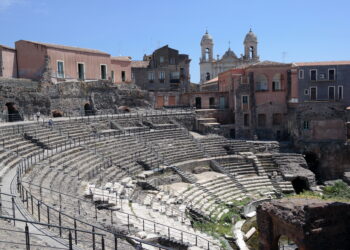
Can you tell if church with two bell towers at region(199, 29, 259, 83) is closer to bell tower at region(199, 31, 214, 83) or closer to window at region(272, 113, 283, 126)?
bell tower at region(199, 31, 214, 83)

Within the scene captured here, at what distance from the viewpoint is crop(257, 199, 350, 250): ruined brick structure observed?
38.2ft

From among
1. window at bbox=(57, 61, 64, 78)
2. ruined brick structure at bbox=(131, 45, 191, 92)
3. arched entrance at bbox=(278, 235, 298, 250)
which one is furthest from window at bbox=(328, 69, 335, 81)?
window at bbox=(57, 61, 64, 78)

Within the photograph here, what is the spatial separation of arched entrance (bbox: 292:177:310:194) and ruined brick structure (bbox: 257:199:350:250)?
654 inches

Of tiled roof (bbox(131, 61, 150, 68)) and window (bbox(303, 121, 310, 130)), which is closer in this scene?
window (bbox(303, 121, 310, 130))

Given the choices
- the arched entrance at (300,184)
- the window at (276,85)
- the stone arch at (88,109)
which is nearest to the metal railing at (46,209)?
the stone arch at (88,109)

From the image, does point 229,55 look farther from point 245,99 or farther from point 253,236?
point 253,236

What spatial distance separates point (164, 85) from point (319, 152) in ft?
72.3

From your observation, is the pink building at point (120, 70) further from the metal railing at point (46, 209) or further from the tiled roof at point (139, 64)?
the metal railing at point (46, 209)

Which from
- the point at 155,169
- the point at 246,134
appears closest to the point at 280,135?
the point at 246,134

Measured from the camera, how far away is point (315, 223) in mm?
11766

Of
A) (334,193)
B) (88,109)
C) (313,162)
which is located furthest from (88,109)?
(334,193)

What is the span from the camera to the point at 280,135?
36.1 m

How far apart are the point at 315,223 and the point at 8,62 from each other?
29.0m

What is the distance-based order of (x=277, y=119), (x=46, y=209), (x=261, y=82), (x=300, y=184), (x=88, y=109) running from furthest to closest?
(x=261, y=82)
(x=277, y=119)
(x=88, y=109)
(x=300, y=184)
(x=46, y=209)
